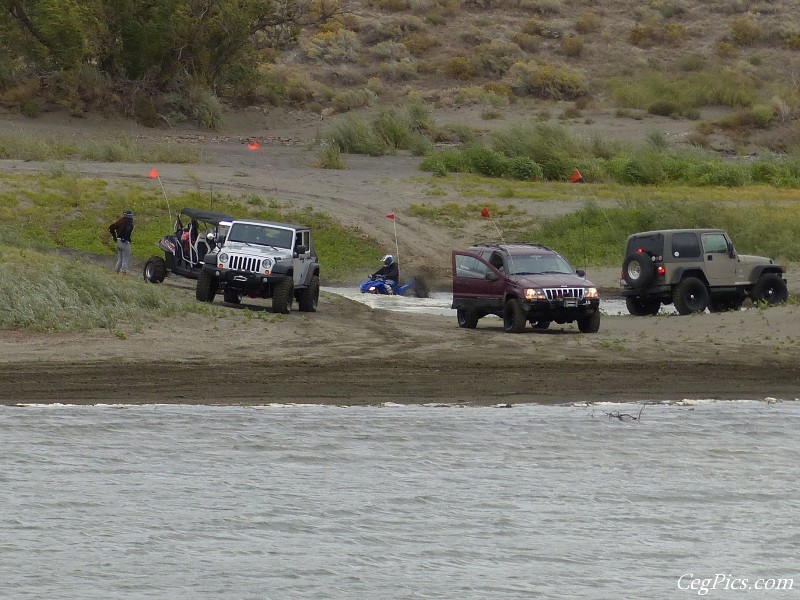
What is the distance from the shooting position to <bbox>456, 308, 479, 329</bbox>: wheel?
25.0 metres

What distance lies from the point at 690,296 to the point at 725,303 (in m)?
1.13

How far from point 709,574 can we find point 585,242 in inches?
1080

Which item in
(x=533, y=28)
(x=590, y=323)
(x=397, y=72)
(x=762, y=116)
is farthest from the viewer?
(x=533, y=28)

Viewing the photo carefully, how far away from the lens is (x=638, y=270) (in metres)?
27.0

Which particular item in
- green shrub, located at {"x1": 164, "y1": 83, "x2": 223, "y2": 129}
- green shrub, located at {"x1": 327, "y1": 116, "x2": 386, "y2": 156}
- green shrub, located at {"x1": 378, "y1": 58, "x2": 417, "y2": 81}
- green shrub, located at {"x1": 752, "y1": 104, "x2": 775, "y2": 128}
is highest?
green shrub, located at {"x1": 378, "y1": 58, "x2": 417, "y2": 81}

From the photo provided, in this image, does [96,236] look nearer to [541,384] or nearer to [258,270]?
[258,270]

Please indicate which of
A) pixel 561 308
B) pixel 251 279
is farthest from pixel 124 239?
pixel 561 308

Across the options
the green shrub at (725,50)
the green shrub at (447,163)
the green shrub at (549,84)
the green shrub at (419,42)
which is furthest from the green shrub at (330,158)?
the green shrub at (725,50)

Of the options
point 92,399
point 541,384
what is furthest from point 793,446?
point 92,399

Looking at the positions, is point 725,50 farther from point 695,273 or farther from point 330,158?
point 695,273

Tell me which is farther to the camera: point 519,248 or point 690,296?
point 690,296

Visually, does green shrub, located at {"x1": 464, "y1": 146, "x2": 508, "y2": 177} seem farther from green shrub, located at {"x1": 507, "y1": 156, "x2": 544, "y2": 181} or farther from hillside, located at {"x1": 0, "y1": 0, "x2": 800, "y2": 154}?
hillside, located at {"x1": 0, "y1": 0, "x2": 800, "y2": 154}

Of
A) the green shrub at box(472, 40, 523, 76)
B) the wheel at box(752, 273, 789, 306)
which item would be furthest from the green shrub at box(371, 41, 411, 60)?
the wheel at box(752, 273, 789, 306)

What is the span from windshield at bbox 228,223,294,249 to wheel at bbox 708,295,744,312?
7.80m
